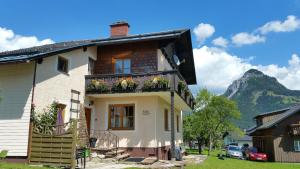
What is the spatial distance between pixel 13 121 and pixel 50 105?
69.8 inches

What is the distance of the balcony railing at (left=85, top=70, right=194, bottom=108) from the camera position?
15484 millimetres

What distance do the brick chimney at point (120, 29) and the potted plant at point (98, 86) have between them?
5.04 m

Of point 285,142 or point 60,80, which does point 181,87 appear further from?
point 285,142

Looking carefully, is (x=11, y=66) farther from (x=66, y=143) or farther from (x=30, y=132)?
(x=66, y=143)

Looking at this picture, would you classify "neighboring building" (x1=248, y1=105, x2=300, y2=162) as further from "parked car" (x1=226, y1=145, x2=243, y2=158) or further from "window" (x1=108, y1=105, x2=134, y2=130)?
"window" (x1=108, y1=105, x2=134, y2=130)

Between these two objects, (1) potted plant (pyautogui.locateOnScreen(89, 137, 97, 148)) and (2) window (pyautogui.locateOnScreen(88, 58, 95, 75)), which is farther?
(2) window (pyautogui.locateOnScreen(88, 58, 95, 75))

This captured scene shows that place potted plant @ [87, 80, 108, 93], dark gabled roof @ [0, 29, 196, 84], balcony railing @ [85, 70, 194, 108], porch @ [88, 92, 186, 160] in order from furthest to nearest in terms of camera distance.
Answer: potted plant @ [87, 80, 108, 93] → porch @ [88, 92, 186, 160] → balcony railing @ [85, 70, 194, 108] → dark gabled roof @ [0, 29, 196, 84]

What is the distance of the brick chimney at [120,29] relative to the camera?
66.8 feet

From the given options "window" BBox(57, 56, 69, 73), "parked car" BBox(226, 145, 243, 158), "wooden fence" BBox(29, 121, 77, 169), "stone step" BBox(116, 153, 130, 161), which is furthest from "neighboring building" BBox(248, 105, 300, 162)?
"wooden fence" BBox(29, 121, 77, 169)

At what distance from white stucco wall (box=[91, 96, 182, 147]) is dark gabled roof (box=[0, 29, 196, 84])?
139 inches

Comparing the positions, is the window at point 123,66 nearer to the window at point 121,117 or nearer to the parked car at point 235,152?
the window at point 121,117

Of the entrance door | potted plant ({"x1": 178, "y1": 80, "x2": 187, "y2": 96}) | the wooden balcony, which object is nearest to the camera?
potted plant ({"x1": 178, "y1": 80, "x2": 187, "y2": 96})

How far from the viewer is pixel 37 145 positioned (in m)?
11.4

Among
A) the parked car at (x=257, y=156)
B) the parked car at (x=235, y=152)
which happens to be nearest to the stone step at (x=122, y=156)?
the parked car at (x=257, y=156)
